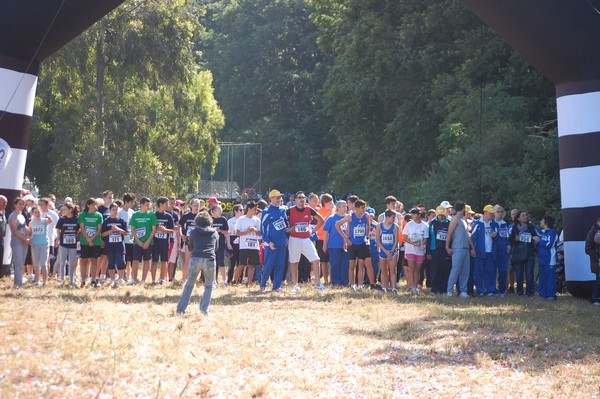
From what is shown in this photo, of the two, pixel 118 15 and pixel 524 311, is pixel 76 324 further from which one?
pixel 118 15

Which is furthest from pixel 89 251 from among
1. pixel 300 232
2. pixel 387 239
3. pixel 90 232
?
pixel 387 239

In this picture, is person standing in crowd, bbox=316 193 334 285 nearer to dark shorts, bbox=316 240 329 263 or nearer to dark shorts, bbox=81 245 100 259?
dark shorts, bbox=316 240 329 263

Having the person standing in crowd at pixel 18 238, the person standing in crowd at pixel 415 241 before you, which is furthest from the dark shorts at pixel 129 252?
the person standing in crowd at pixel 415 241

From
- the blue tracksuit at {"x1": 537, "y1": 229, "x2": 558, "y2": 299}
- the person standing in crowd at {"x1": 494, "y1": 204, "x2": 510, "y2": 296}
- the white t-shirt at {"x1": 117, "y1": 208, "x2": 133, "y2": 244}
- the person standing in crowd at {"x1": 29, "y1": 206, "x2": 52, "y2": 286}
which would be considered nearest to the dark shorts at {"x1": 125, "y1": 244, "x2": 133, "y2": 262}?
the white t-shirt at {"x1": 117, "y1": 208, "x2": 133, "y2": 244}

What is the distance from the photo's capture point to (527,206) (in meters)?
25.3

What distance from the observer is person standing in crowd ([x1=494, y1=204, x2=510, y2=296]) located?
1917 cm

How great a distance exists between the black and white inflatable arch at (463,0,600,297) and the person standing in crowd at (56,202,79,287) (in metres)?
9.05

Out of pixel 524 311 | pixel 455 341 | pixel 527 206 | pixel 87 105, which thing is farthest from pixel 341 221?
pixel 87 105

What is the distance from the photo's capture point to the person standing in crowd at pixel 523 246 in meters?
18.8

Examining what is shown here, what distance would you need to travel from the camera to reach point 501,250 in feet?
63.1

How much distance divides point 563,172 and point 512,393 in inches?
376

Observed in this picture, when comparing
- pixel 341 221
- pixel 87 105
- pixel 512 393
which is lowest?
pixel 512 393

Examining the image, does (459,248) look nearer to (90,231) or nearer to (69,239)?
(90,231)

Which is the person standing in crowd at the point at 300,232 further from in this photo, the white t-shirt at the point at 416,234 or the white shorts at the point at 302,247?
the white t-shirt at the point at 416,234
